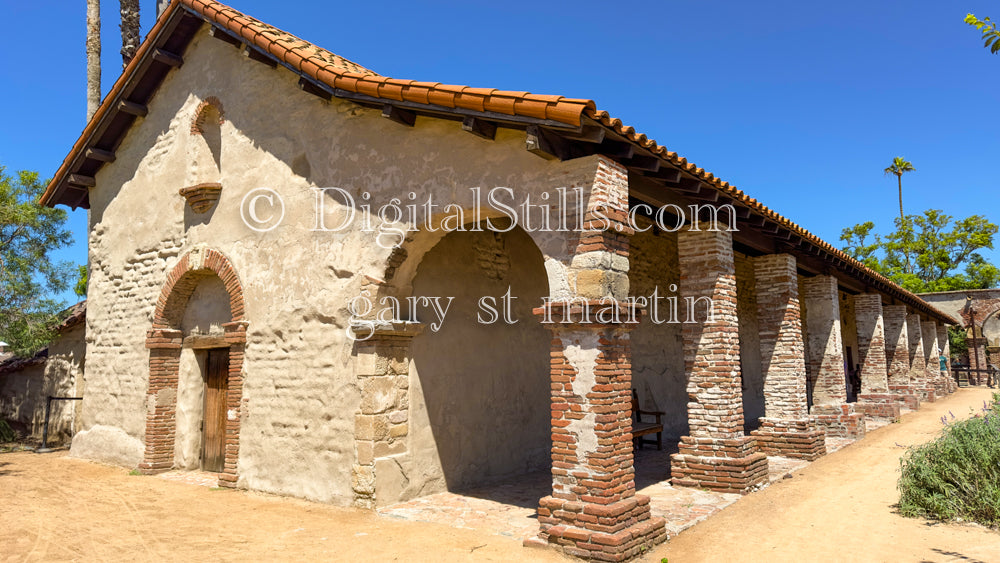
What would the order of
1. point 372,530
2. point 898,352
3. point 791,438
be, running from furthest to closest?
point 898,352 < point 791,438 < point 372,530

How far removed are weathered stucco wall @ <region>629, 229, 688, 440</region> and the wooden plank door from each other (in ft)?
21.5

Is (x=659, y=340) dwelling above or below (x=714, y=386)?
above

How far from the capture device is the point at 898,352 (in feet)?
53.3

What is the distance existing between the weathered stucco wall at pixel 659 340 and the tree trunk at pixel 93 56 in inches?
564

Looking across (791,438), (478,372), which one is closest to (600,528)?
(478,372)

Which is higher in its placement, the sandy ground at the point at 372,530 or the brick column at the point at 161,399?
the brick column at the point at 161,399

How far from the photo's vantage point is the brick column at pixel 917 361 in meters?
18.1

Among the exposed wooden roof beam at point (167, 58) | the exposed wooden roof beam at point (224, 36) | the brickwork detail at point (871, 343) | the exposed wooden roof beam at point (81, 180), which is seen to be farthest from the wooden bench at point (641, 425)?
the exposed wooden roof beam at point (81, 180)

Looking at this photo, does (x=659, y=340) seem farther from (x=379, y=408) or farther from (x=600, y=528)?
(x=600, y=528)

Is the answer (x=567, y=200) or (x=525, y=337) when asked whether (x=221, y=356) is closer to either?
(x=525, y=337)

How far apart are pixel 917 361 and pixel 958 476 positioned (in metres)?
14.6

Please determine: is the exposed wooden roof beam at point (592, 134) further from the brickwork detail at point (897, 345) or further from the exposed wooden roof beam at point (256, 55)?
the brickwork detail at point (897, 345)

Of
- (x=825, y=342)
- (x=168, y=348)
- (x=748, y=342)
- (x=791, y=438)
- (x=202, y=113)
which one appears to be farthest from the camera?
(x=748, y=342)

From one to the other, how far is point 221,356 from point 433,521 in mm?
4900
